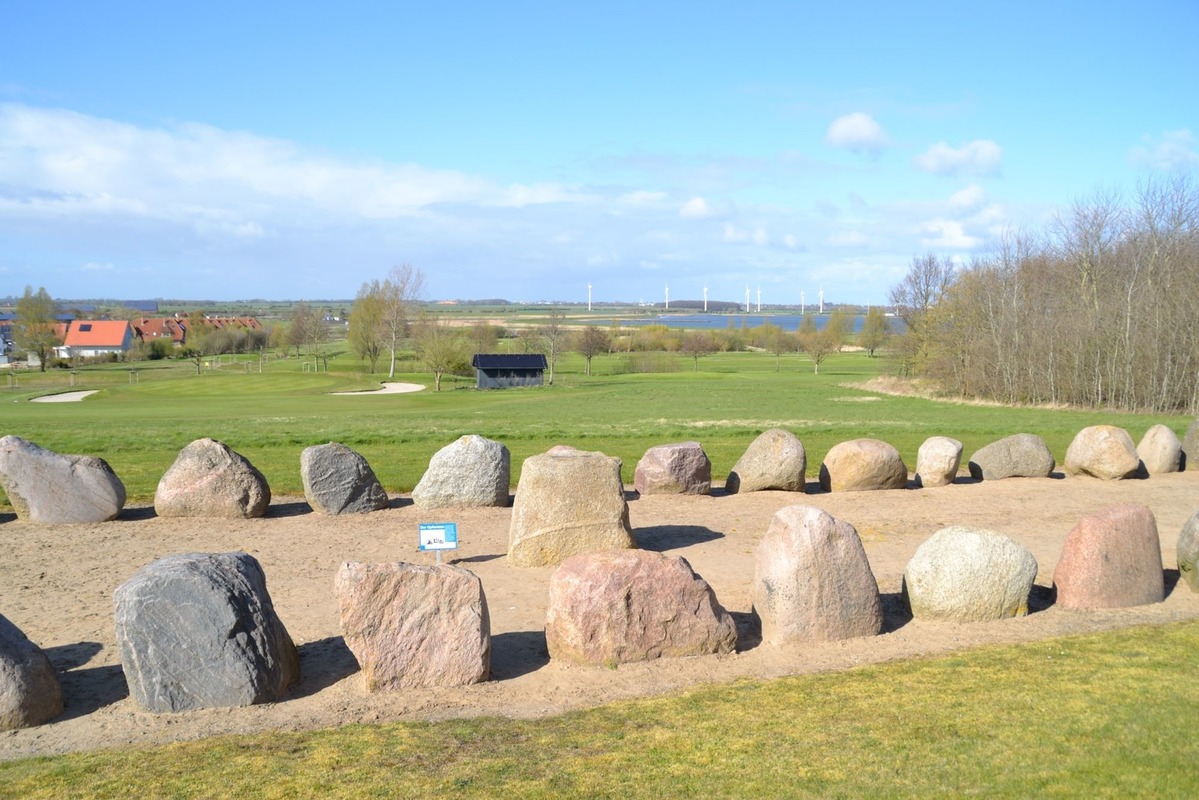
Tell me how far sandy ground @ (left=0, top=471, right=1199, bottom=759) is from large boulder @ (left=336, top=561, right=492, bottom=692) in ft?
0.64

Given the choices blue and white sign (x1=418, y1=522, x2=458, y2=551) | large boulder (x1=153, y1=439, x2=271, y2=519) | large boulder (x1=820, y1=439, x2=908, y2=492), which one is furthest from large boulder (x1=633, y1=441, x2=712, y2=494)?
blue and white sign (x1=418, y1=522, x2=458, y2=551)

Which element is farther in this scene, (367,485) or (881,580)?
(367,485)

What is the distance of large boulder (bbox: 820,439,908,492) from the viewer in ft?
56.9

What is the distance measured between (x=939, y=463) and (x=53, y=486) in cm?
1533

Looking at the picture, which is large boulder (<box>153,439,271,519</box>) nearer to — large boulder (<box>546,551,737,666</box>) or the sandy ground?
the sandy ground

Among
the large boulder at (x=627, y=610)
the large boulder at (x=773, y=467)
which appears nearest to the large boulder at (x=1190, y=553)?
the large boulder at (x=627, y=610)

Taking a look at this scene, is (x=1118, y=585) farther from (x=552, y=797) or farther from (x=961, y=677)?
(x=552, y=797)

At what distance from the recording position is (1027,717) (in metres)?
7.42

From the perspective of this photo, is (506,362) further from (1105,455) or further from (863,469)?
(863,469)

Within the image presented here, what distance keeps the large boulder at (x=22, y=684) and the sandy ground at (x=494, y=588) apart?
121 millimetres

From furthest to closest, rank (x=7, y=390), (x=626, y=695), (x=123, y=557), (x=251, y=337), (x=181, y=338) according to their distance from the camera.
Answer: (x=181, y=338) → (x=251, y=337) → (x=7, y=390) → (x=123, y=557) → (x=626, y=695)


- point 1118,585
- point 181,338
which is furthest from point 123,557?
point 181,338

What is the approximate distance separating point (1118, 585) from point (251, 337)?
120 m

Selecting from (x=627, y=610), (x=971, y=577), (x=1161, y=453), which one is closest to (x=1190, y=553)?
(x=971, y=577)
